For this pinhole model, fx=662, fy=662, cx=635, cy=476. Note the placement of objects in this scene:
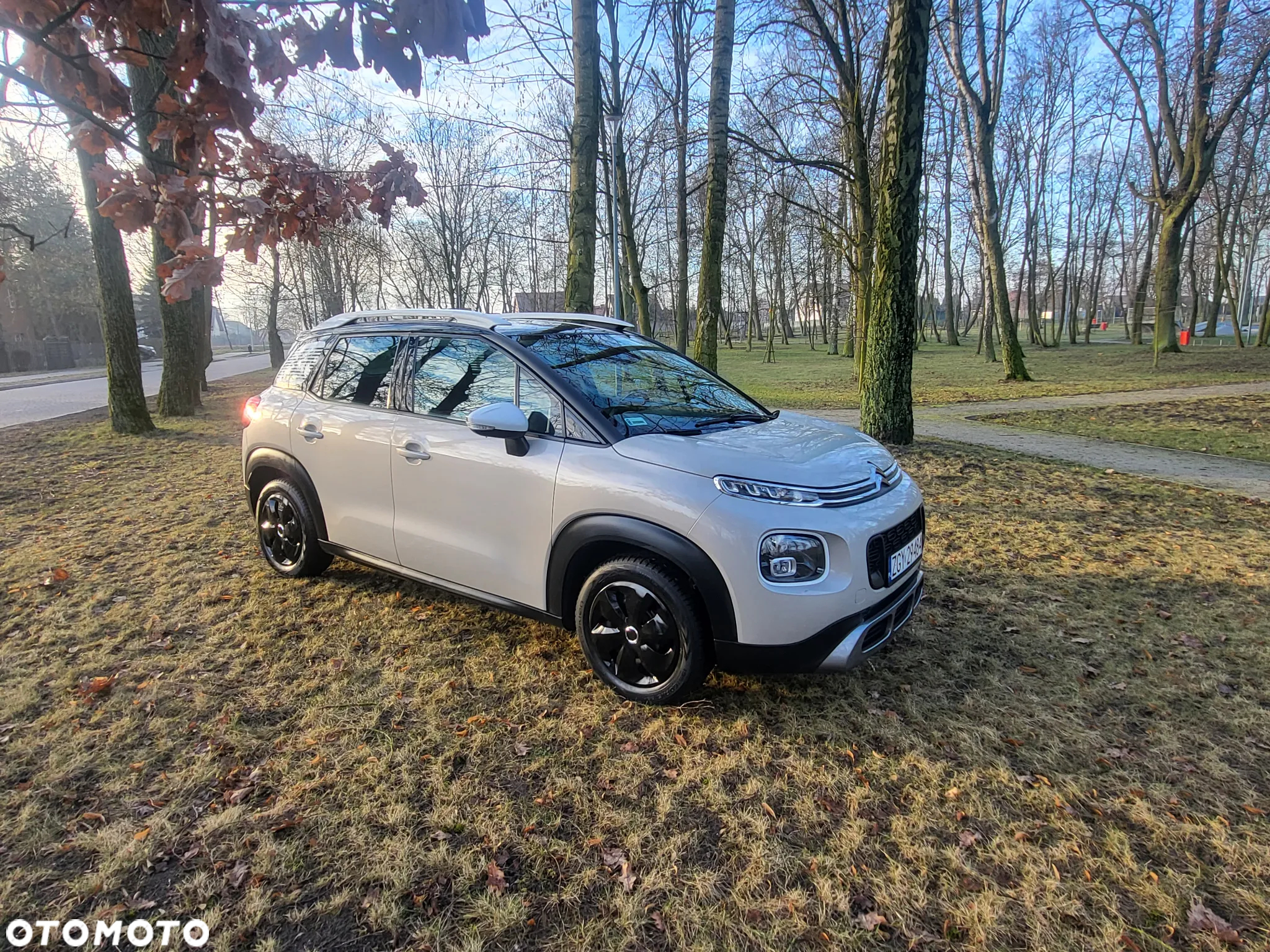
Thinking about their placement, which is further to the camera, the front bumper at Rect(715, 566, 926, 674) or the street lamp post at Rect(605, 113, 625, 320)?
the street lamp post at Rect(605, 113, 625, 320)

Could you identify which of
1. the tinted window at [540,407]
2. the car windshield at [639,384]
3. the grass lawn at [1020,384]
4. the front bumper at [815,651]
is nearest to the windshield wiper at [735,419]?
the car windshield at [639,384]

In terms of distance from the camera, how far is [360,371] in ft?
13.9

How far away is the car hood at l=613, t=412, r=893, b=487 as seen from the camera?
289 cm

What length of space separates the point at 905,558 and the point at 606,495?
148 cm

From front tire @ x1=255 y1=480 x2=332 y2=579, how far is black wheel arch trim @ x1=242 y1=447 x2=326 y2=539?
6 cm

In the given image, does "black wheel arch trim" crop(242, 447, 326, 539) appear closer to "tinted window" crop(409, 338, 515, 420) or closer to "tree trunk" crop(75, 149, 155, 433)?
"tinted window" crop(409, 338, 515, 420)

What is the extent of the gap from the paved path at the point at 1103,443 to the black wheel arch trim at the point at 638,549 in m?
6.83

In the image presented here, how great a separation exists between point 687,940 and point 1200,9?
90.1 ft

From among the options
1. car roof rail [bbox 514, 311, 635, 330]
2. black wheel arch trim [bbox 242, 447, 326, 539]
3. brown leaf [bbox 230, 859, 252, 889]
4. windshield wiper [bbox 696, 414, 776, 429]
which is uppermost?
car roof rail [bbox 514, 311, 635, 330]

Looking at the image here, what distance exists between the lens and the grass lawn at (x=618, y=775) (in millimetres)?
2096

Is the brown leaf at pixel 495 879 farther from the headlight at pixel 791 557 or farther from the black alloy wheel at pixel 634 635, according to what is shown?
the headlight at pixel 791 557

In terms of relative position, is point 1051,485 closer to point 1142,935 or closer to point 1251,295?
point 1142,935

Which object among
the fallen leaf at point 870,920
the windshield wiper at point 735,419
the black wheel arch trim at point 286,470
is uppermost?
the windshield wiper at point 735,419

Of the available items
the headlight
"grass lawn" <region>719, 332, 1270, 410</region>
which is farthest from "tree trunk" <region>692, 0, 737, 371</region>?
the headlight
